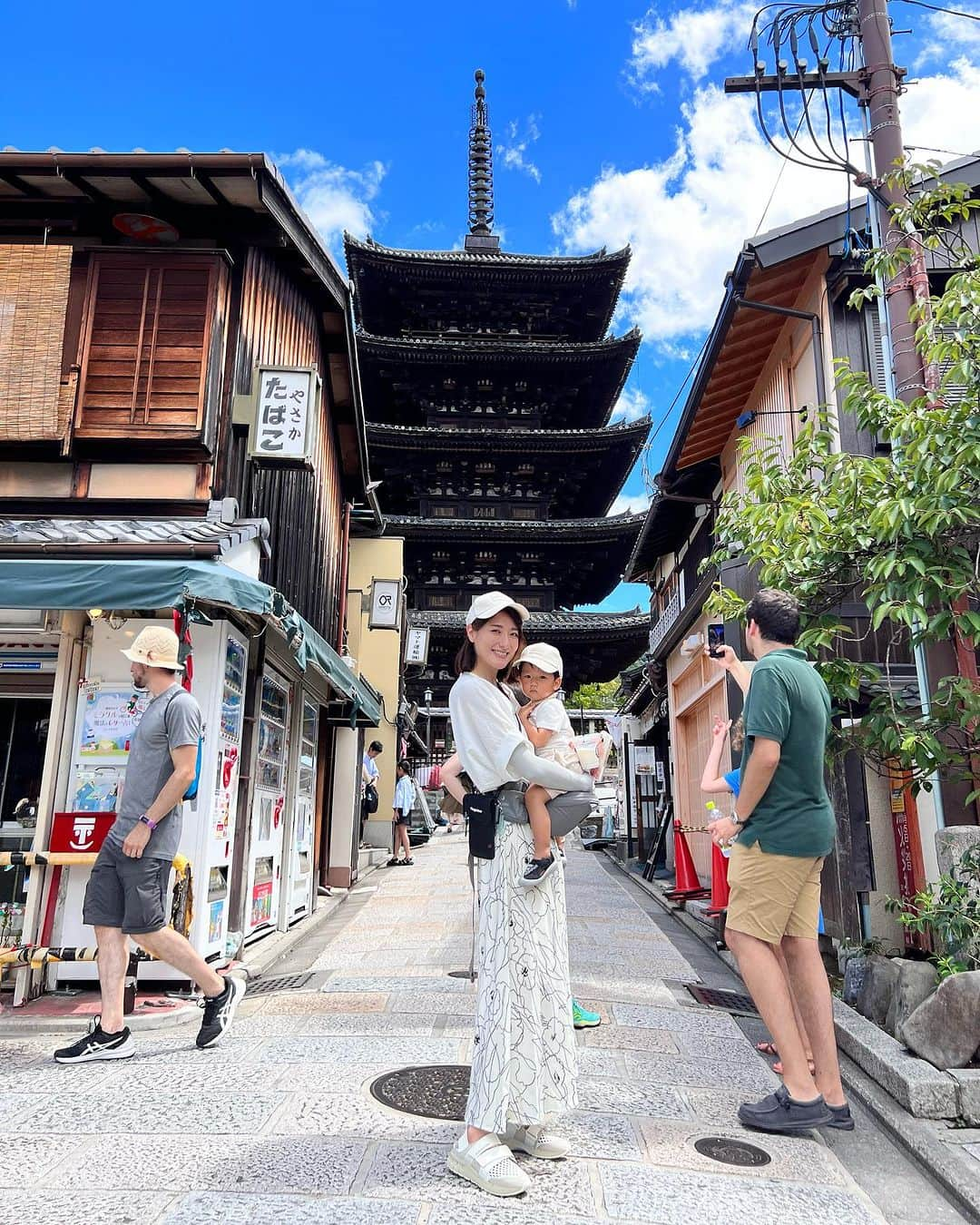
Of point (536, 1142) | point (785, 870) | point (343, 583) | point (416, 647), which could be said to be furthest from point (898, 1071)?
point (416, 647)

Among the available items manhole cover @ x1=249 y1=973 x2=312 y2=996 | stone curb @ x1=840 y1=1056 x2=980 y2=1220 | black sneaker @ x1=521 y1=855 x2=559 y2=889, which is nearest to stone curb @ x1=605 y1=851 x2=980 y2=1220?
stone curb @ x1=840 y1=1056 x2=980 y2=1220

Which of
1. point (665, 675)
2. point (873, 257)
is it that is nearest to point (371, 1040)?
point (873, 257)

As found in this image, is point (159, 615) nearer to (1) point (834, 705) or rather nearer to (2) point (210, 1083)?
(2) point (210, 1083)

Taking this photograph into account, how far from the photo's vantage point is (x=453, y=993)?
5.41 m

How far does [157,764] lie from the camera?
13.8 ft

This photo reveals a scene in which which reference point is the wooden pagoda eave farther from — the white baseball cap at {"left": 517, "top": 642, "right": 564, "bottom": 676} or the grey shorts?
the white baseball cap at {"left": 517, "top": 642, "right": 564, "bottom": 676}

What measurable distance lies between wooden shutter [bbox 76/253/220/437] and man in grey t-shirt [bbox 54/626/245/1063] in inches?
114

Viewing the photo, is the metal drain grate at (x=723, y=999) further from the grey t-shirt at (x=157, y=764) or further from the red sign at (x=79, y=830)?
the red sign at (x=79, y=830)

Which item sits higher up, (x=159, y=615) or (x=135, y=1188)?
(x=159, y=615)

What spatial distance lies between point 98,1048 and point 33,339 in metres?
5.16

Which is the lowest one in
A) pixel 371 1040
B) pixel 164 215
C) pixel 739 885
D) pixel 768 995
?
pixel 371 1040

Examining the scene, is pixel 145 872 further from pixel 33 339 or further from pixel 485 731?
pixel 33 339

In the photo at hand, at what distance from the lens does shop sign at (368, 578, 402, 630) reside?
14.4m

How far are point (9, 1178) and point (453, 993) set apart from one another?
3075 millimetres
